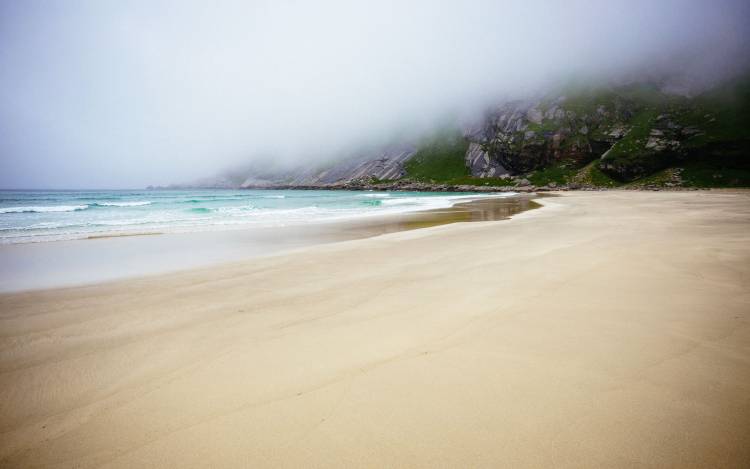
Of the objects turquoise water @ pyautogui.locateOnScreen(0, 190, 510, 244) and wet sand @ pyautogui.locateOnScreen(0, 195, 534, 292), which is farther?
turquoise water @ pyautogui.locateOnScreen(0, 190, 510, 244)

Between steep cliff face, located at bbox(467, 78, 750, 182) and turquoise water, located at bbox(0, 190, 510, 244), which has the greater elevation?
steep cliff face, located at bbox(467, 78, 750, 182)

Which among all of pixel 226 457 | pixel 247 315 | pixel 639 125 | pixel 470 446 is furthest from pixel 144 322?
pixel 639 125

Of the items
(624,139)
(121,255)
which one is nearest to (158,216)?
(121,255)

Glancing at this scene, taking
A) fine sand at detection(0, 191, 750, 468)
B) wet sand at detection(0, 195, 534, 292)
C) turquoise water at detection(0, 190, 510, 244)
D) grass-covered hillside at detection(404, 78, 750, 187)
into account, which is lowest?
fine sand at detection(0, 191, 750, 468)

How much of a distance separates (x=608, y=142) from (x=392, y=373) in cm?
13586

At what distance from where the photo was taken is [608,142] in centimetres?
10731

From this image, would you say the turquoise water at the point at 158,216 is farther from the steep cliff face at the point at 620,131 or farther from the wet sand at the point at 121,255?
the steep cliff face at the point at 620,131

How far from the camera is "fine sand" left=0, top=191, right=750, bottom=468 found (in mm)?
2416

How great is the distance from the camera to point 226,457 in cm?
241

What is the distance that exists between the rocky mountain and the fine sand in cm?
10290

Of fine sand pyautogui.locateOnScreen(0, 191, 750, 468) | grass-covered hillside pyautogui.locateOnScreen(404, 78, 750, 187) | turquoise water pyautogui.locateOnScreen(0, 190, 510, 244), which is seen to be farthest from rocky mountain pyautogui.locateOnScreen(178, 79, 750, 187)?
fine sand pyautogui.locateOnScreen(0, 191, 750, 468)

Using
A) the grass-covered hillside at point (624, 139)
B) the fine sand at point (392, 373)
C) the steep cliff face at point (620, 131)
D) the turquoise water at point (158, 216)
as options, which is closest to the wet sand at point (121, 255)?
the fine sand at point (392, 373)

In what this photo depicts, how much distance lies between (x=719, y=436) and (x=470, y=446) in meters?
1.87

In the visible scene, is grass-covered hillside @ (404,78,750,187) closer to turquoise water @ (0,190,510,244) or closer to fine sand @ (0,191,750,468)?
turquoise water @ (0,190,510,244)
